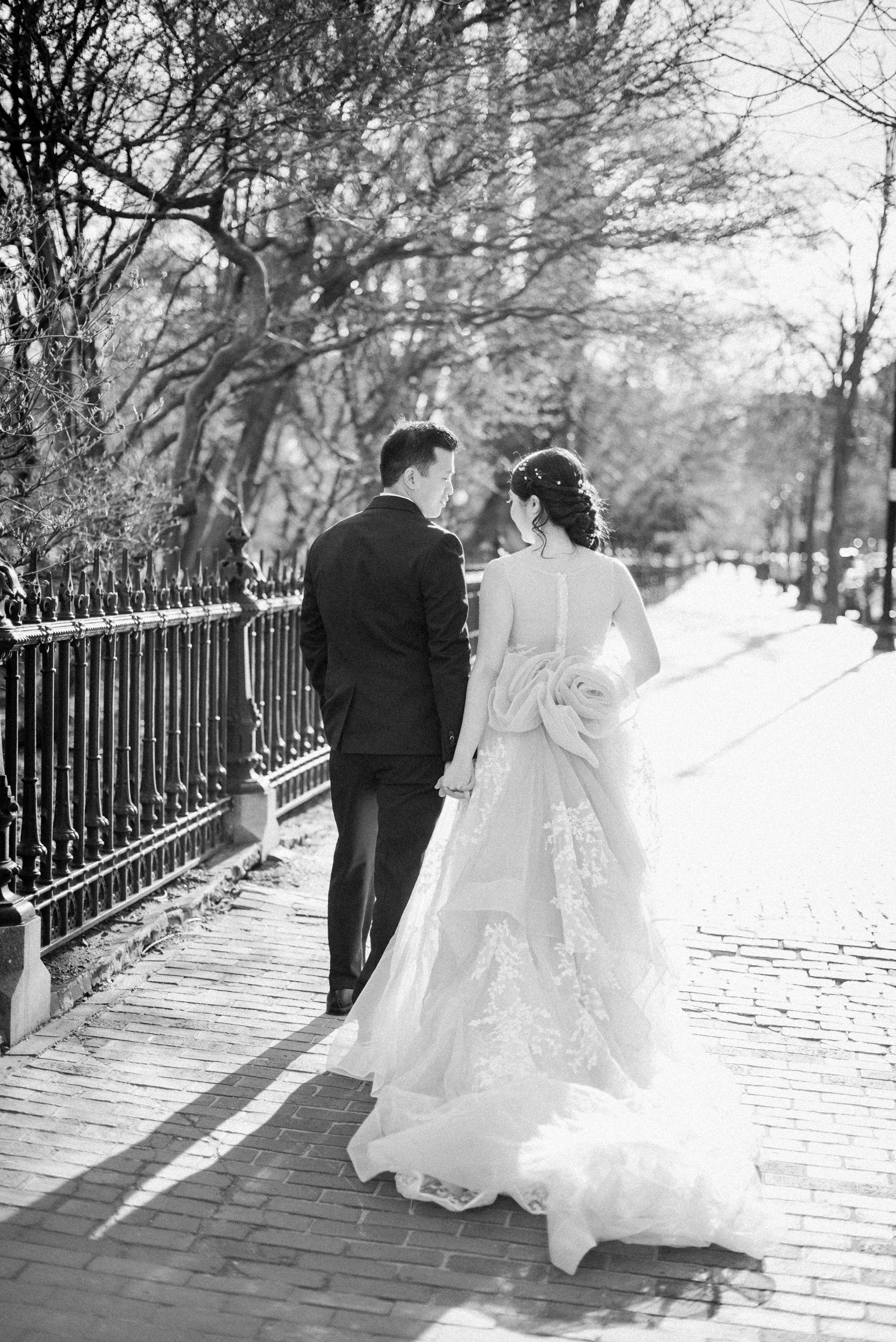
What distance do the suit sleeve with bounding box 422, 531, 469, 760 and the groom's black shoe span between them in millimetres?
1092

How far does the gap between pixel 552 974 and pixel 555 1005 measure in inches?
3.9

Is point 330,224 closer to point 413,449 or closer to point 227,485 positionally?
point 227,485

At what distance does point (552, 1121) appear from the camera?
11.9 feet

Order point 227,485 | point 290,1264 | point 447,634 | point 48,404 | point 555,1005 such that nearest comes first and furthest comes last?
1. point 290,1264
2. point 555,1005
3. point 447,634
4. point 48,404
5. point 227,485

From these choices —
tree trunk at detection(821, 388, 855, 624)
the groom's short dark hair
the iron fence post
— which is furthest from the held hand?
tree trunk at detection(821, 388, 855, 624)

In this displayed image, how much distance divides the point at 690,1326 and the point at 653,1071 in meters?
0.99

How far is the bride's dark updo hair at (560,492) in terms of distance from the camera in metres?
4.30

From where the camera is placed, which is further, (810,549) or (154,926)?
(810,549)

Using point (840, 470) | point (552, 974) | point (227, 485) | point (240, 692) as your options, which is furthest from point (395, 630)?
point (840, 470)

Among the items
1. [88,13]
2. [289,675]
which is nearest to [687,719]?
[289,675]

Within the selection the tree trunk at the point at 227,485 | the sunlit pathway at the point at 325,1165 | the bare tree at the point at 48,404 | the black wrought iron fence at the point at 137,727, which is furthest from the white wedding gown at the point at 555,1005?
the tree trunk at the point at 227,485

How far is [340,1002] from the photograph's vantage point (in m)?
5.13

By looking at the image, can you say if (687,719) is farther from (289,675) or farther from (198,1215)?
(198,1215)

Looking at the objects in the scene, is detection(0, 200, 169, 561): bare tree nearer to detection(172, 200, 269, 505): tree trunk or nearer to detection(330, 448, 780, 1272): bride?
A: detection(172, 200, 269, 505): tree trunk
